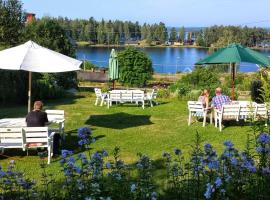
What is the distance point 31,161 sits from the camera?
8203 mm

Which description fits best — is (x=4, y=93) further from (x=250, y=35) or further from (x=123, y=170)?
(x=250, y=35)

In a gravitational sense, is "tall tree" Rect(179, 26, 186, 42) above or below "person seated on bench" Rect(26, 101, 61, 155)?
above

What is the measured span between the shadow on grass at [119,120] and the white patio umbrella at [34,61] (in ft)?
7.80

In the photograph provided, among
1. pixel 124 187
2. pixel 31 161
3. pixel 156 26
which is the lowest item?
pixel 31 161

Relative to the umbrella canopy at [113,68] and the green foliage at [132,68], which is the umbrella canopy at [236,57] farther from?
the green foliage at [132,68]

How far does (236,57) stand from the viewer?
11820 millimetres

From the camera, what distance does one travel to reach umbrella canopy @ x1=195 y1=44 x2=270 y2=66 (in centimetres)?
1180

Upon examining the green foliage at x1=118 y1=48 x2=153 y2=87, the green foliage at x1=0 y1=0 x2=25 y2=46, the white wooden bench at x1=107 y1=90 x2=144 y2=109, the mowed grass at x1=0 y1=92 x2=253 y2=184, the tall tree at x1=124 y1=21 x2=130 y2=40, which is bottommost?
the mowed grass at x1=0 y1=92 x2=253 y2=184

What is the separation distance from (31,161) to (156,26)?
153 metres

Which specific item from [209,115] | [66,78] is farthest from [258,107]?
[66,78]

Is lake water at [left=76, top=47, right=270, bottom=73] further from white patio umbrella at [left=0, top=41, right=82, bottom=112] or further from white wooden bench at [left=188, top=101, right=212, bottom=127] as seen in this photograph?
white patio umbrella at [left=0, top=41, right=82, bottom=112]

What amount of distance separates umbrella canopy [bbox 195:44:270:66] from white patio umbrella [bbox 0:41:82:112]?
3928 millimetres

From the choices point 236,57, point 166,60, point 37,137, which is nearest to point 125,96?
point 236,57

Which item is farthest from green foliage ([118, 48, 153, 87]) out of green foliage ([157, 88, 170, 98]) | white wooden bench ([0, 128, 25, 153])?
white wooden bench ([0, 128, 25, 153])
